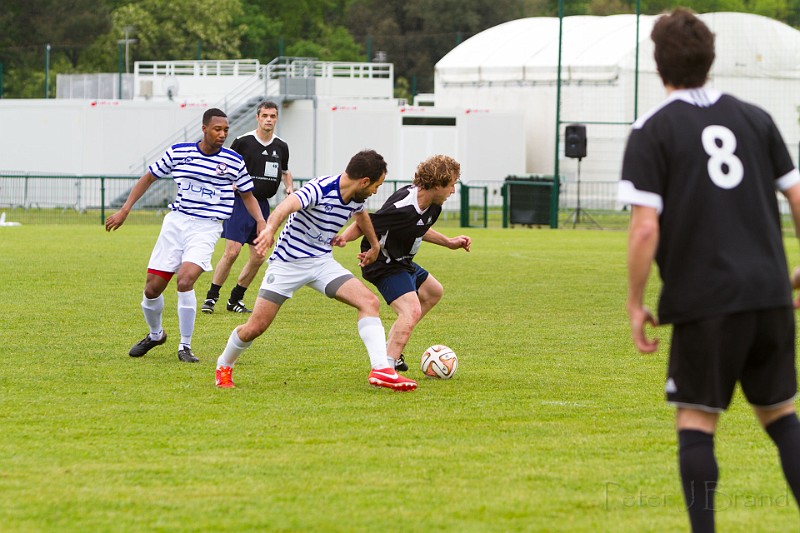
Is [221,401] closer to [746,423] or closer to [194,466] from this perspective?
[194,466]

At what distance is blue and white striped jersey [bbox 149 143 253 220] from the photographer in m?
9.50

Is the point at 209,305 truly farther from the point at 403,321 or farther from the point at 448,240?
the point at 403,321

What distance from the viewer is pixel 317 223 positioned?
7.82m

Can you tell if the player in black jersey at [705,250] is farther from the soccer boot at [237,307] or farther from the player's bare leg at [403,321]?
the soccer boot at [237,307]

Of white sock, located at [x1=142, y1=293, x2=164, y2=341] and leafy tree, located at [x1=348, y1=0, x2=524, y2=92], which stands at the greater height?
leafy tree, located at [x1=348, y1=0, x2=524, y2=92]

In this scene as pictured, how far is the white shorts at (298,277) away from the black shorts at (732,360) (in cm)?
384

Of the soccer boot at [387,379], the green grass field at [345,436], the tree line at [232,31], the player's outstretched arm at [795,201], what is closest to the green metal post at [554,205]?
the green grass field at [345,436]

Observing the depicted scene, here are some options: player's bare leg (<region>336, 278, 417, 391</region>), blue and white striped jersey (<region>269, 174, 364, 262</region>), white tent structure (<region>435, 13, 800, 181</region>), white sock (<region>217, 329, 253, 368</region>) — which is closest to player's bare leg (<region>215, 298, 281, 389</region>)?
white sock (<region>217, 329, 253, 368</region>)

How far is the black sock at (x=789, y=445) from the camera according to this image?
4.29 metres

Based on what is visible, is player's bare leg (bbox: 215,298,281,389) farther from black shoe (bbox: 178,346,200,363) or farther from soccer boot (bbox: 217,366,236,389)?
black shoe (bbox: 178,346,200,363)

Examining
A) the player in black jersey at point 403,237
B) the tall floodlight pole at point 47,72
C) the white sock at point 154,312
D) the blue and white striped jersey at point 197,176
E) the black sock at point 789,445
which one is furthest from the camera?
the tall floodlight pole at point 47,72

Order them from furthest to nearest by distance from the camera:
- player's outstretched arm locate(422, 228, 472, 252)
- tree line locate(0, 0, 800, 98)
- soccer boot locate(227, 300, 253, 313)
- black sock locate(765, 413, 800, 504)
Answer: tree line locate(0, 0, 800, 98) → soccer boot locate(227, 300, 253, 313) → player's outstretched arm locate(422, 228, 472, 252) → black sock locate(765, 413, 800, 504)

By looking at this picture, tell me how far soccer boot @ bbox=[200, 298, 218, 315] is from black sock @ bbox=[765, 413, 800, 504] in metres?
8.98

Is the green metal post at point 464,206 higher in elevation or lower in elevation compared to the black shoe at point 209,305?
higher
